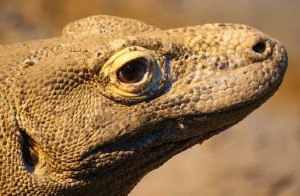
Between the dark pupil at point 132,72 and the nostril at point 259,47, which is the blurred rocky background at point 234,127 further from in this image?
the dark pupil at point 132,72

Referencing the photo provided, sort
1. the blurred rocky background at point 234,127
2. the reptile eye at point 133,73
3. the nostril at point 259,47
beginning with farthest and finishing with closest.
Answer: the blurred rocky background at point 234,127 → the nostril at point 259,47 → the reptile eye at point 133,73

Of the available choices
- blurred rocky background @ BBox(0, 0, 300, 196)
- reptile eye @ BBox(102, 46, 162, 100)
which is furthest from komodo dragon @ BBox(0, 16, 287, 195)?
blurred rocky background @ BBox(0, 0, 300, 196)

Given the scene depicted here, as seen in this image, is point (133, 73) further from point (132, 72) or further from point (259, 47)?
point (259, 47)

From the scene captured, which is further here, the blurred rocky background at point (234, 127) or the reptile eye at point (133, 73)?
the blurred rocky background at point (234, 127)

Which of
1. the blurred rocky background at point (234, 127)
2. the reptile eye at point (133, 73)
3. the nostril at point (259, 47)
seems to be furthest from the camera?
the blurred rocky background at point (234, 127)

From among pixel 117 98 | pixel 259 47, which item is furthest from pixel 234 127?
pixel 117 98

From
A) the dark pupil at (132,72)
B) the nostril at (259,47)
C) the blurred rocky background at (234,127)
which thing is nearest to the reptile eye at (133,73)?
the dark pupil at (132,72)

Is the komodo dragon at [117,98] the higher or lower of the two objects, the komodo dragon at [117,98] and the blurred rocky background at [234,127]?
the lower

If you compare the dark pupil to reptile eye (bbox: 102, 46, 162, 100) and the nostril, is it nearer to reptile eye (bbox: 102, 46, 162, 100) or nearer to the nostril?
reptile eye (bbox: 102, 46, 162, 100)
